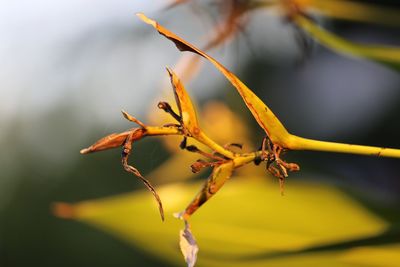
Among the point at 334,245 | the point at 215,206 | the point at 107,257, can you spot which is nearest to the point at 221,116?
the point at 215,206

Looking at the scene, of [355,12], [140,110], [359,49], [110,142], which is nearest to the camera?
[110,142]

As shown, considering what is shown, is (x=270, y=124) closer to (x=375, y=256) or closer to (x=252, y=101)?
(x=252, y=101)

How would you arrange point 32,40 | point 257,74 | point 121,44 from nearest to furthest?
point 257,74 → point 121,44 → point 32,40

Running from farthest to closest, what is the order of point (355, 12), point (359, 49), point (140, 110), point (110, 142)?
point (140, 110) < point (355, 12) < point (359, 49) < point (110, 142)

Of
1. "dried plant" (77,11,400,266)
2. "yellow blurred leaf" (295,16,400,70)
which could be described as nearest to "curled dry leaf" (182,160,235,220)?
"dried plant" (77,11,400,266)

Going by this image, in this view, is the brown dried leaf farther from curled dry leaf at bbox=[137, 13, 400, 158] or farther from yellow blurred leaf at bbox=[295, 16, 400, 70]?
yellow blurred leaf at bbox=[295, 16, 400, 70]

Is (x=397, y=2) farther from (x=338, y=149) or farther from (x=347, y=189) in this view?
(x=338, y=149)

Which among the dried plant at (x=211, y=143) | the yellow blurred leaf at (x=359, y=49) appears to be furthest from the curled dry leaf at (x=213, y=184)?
the yellow blurred leaf at (x=359, y=49)

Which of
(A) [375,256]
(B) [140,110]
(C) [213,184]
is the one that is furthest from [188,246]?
(B) [140,110]
